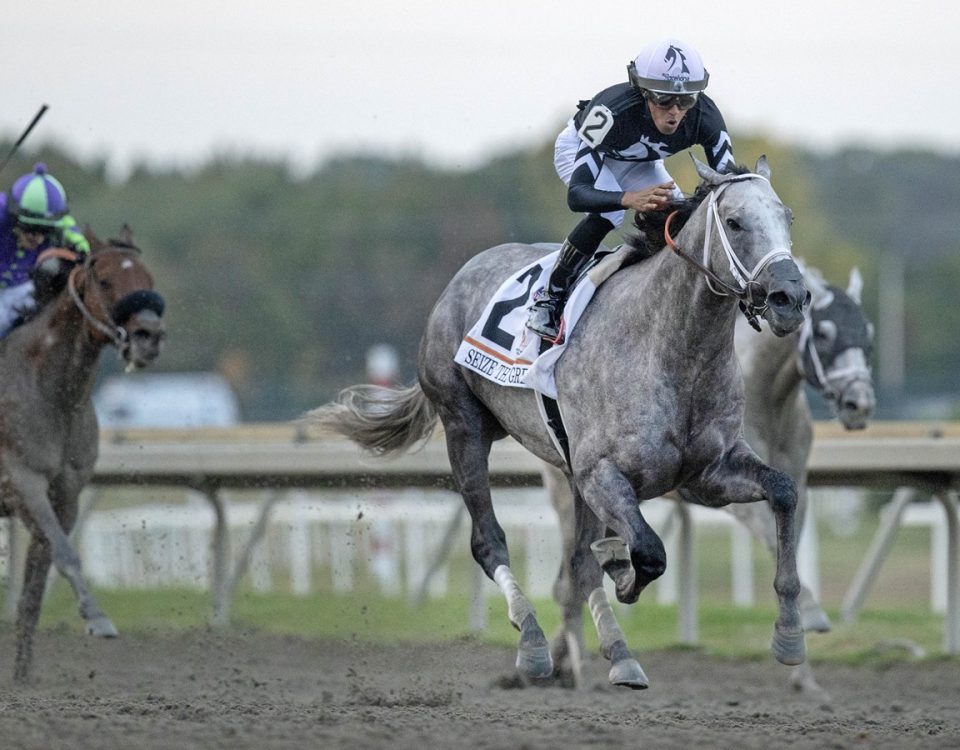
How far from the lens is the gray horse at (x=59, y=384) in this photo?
23.6ft

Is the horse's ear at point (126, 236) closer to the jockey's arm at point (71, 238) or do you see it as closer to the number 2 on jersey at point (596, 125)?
the jockey's arm at point (71, 238)

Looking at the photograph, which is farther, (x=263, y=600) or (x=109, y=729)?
(x=263, y=600)

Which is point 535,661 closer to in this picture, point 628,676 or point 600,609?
point 600,609

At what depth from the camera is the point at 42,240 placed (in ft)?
25.5

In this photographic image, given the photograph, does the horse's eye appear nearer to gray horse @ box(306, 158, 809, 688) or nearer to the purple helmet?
gray horse @ box(306, 158, 809, 688)

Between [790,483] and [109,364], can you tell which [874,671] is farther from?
[109,364]

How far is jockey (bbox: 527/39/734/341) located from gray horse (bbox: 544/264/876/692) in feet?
5.99

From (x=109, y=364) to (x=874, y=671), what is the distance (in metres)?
16.1

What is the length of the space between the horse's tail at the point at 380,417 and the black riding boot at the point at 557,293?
1.43 meters

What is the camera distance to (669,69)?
5363mm

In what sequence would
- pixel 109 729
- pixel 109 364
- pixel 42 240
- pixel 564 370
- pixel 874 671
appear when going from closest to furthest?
pixel 109 729 < pixel 564 370 < pixel 42 240 < pixel 874 671 < pixel 109 364

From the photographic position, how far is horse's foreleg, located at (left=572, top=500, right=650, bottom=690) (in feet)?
17.1

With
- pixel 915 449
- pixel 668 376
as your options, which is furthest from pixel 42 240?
pixel 915 449

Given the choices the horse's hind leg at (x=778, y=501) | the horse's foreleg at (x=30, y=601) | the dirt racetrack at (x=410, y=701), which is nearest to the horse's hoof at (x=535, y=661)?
the dirt racetrack at (x=410, y=701)
